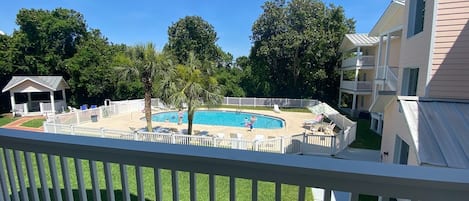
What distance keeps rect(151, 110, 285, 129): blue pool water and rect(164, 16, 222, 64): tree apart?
11848 mm

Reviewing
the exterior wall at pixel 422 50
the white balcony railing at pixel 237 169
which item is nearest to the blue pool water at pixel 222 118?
the exterior wall at pixel 422 50

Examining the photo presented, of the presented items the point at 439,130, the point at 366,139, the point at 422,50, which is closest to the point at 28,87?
the point at 366,139

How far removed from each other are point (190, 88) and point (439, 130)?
9.11 m

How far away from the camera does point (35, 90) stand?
20.0m

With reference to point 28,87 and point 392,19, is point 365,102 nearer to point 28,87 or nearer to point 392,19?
point 392,19

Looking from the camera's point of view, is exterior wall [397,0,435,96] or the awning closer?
exterior wall [397,0,435,96]

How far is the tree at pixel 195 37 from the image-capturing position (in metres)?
31.8

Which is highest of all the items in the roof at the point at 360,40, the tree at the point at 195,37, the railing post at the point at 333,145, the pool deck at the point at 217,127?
the tree at the point at 195,37

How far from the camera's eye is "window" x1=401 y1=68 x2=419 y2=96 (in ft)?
26.5

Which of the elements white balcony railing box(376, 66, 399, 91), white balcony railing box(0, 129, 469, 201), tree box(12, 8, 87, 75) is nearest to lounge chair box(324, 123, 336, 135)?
white balcony railing box(376, 66, 399, 91)

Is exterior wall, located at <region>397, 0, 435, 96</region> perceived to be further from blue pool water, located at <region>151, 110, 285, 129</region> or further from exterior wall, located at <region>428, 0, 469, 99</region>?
blue pool water, located at <region>151, 110, 285, 129</region>

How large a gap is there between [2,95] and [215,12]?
77.3 feet

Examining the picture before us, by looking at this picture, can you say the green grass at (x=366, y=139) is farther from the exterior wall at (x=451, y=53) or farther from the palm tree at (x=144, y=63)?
the palm tree at (x=144, y=63)

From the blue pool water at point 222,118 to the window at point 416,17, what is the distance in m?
10.1
